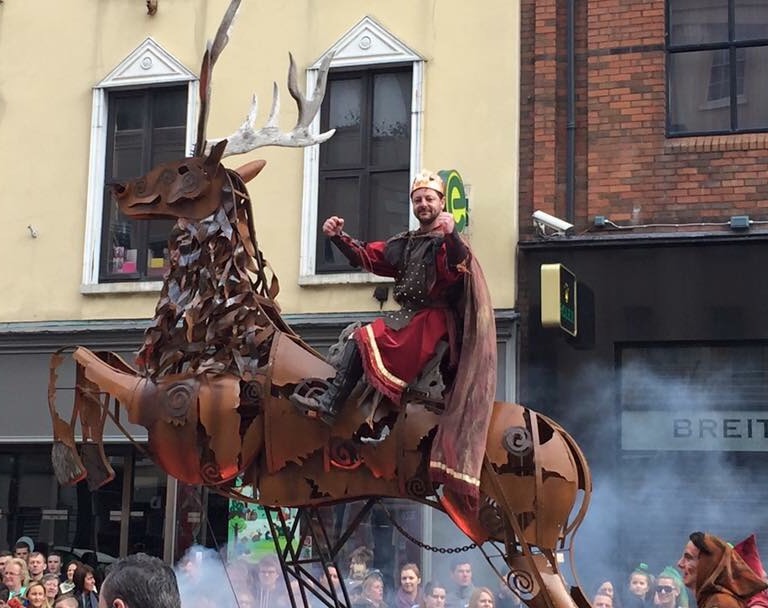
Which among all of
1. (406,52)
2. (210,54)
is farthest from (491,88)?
(210,54)

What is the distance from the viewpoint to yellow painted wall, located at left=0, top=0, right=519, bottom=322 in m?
12.5

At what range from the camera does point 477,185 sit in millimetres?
12438

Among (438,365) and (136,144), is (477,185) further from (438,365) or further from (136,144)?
(438,365)

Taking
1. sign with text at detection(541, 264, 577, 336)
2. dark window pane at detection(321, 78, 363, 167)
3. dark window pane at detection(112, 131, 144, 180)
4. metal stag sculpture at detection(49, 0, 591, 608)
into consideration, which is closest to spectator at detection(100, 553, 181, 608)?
metal stag sculpture at detection(49, 0, 591, 608)

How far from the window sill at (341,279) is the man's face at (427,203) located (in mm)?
6222

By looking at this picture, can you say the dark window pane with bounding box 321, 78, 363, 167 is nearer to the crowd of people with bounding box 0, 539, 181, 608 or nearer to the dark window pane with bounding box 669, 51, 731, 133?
the dark window pane with bounding box 669, 51, 731, 133

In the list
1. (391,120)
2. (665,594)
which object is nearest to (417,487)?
(665,594)

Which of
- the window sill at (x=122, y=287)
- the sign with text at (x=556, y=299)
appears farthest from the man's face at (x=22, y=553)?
the sign with text at (x=556, y=299)

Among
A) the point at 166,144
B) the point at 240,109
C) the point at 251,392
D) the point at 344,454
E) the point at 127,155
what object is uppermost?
the point at 240,109

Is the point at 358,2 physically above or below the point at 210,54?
above

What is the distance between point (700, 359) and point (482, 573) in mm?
2851

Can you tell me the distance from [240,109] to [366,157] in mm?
1461

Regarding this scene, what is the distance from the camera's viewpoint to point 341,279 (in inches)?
499

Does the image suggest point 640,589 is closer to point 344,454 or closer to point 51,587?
point 344,454
